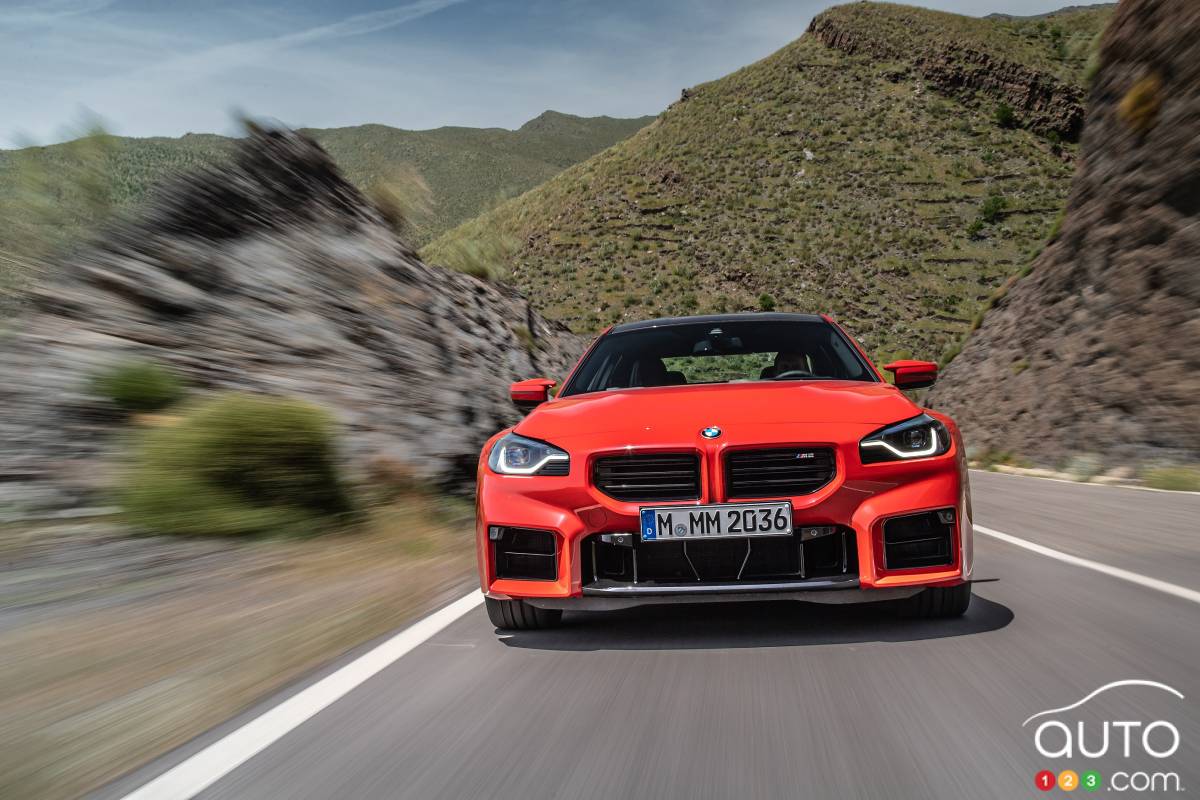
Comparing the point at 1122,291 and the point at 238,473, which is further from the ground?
the point at 1122,291

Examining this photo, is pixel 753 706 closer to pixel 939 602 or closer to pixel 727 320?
pixel 939 602

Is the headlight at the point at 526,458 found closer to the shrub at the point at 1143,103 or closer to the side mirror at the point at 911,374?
the side mirror at the point at 911,374

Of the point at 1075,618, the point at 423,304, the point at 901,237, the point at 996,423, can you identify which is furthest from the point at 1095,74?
the point at 901,237

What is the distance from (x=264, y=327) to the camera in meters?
10.8

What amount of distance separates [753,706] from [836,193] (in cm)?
6096

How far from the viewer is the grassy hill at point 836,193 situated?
55.2m

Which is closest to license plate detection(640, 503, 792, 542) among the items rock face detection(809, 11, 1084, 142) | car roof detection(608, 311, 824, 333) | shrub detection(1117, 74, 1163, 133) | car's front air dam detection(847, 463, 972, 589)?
car's front air dam detection(847, 463, 972, 589)

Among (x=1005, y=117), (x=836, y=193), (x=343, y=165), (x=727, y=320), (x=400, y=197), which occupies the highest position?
(x=1005, y=117)

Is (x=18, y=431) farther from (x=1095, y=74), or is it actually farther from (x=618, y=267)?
(x=618, y=267)

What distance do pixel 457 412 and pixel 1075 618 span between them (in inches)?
326

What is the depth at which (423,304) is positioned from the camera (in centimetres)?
1466

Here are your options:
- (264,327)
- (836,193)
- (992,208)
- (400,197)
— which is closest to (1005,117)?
(992,208)

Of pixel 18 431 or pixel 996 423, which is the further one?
pixel 996 423

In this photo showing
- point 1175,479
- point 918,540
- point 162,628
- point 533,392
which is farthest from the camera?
point 1175,479
